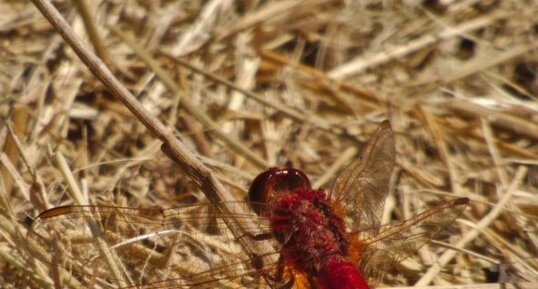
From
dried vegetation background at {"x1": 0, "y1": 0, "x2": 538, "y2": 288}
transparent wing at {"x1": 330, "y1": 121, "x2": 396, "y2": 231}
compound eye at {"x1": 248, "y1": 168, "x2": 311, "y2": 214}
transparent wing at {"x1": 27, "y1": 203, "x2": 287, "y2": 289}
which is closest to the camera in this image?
transparent wing at {"x1": 27, "y1": 203, "x2": 287, "y2": 289}

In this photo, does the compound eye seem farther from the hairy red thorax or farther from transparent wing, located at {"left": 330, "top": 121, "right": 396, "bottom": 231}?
transparent wing, located at {"left": 330, "top": 121, "right": 396, "bottom": 231}

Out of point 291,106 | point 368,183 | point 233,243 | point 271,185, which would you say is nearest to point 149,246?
point 233,243

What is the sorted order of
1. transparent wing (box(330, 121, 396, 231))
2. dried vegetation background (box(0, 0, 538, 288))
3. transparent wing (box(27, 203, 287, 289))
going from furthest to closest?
dried vegetation background (box(0, 0, 538, 288))
transparent wing (box(330, 121, 396, 231))
transparent wing (box(27, 203, 287, 289))

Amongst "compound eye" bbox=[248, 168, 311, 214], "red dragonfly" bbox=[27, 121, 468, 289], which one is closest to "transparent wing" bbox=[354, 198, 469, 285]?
"red dragonfly" bbox=[27, 121, 468, 289]

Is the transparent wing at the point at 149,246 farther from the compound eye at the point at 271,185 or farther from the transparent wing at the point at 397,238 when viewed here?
the transparent wing at the point at 397,238

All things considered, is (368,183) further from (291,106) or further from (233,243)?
(291,106)
